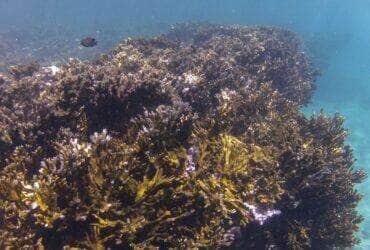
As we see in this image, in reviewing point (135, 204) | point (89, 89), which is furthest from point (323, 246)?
point (89, 89)

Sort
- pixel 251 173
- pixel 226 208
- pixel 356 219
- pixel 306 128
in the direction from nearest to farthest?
pixel 226 208
pixel 251 173
pixel 356 219
pixel 306 128

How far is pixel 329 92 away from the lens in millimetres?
27766

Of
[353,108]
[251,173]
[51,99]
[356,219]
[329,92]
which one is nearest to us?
[251,173]

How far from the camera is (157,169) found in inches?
188

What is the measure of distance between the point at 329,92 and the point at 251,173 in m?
24.7

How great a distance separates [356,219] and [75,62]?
8.62 meters

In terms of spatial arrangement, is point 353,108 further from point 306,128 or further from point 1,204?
point 1,204

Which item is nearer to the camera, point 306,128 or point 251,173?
point 251,173

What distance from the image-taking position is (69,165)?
4594mm

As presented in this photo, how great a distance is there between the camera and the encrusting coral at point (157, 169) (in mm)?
4336

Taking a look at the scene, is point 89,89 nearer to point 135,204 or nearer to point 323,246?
point 135,204

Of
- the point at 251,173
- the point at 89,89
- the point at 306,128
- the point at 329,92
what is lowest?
the point at 251,173

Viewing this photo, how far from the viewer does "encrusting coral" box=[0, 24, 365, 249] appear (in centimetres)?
434

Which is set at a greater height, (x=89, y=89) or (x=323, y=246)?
(x=89, y=89)
